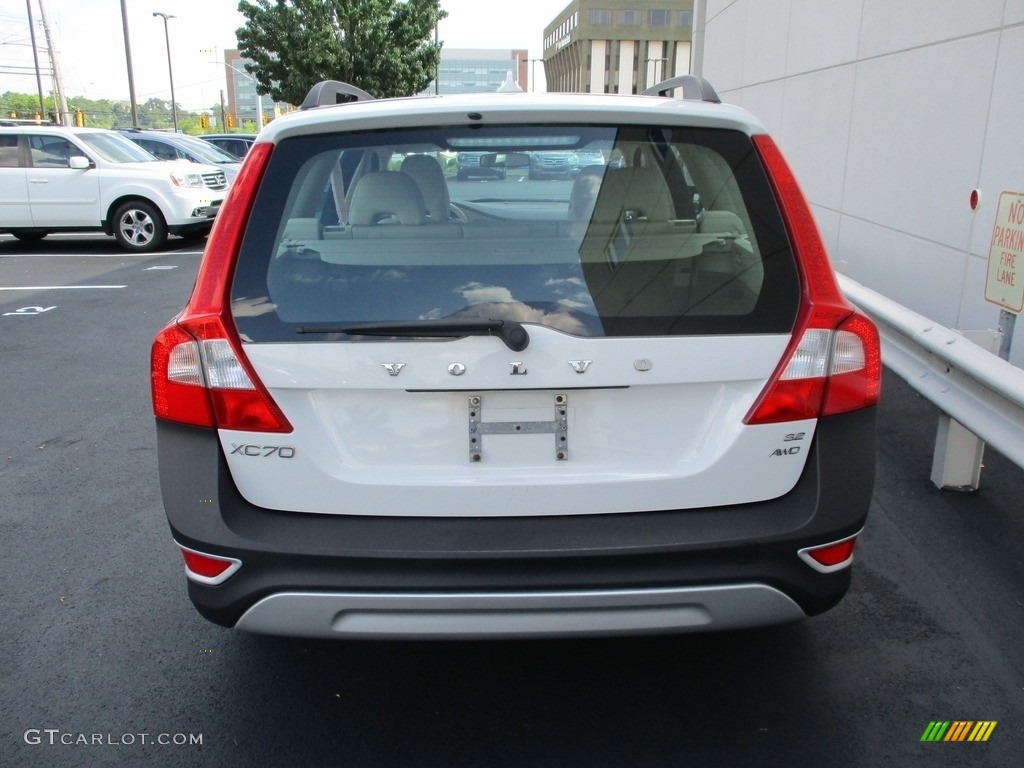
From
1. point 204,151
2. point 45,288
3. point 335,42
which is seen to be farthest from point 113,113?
point 45,288

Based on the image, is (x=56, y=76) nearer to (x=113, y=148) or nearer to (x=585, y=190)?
(x=113, y=148)

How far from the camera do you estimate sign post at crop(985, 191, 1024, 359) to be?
4.02 metres

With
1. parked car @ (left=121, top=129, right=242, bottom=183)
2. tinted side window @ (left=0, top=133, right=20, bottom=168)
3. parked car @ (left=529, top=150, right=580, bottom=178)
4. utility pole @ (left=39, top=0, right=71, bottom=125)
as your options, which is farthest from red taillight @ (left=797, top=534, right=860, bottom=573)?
utility pole @ (left=39, top=0, right=71, bottom=125)

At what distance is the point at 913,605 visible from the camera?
362cm

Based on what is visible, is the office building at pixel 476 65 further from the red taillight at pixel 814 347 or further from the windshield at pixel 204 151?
the red taillight at pixel 814 347

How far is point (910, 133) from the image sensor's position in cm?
764

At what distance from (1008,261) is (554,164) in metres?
2.42

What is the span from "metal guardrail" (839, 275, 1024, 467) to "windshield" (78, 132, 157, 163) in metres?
13.1

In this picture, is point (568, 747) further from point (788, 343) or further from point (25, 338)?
point (25, 338)

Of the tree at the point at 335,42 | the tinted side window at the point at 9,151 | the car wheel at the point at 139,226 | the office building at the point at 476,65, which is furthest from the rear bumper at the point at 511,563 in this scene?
the office building at the point at 476,65

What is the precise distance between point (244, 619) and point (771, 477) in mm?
1473

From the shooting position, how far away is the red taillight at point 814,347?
2557mm

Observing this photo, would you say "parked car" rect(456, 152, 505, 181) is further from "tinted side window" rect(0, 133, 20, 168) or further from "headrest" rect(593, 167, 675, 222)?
"tinted side window" rect(0, 133, 20, 168)

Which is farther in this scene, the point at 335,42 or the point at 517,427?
the point at 335,42
